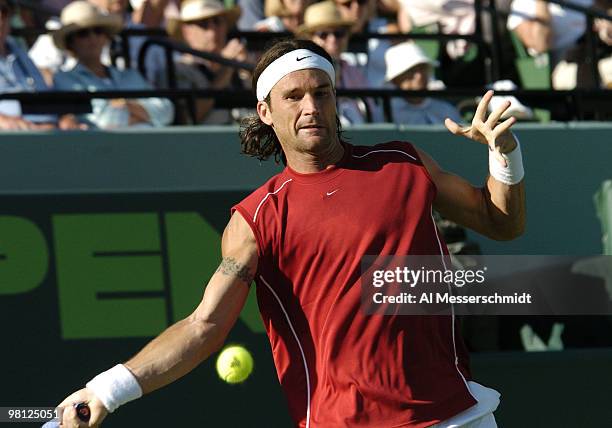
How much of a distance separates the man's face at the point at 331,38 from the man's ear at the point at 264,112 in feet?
11.3

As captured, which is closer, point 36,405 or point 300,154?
point 300,154

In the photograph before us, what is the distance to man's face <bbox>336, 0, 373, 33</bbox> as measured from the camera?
→ 26.7ft

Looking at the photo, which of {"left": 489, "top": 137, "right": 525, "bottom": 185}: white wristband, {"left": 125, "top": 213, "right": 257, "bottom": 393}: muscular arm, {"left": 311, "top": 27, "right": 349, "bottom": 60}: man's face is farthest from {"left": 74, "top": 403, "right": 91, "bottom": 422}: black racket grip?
{"left": 311, "top": 27, "right": 349, "bottom": 60}: man's face

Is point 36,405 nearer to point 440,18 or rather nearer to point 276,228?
point 276,228

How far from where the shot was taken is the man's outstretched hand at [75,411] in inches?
139

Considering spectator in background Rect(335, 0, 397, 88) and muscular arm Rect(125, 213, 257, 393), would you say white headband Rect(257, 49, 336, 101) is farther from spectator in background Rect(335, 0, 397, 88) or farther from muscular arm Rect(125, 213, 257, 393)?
spectator in background Rect(335, 0, 397, 88)

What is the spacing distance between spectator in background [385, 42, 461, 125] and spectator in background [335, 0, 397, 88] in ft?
0.50

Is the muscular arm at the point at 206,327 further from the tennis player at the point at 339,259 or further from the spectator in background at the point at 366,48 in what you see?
the spectator in background at the point at 366,48

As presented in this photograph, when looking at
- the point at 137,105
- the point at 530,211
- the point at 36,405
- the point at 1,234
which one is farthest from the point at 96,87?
the point at 530,211

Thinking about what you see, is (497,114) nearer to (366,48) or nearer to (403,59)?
(403,59)

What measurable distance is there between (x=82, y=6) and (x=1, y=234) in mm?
1519

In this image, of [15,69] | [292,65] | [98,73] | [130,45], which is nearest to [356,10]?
[130,45]

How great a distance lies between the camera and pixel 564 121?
7223 mm

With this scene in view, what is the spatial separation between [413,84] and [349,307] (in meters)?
3.97
